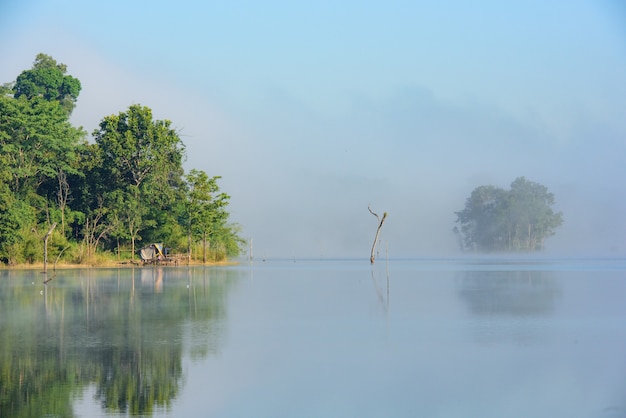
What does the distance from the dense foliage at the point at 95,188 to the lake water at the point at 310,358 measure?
90.4ft

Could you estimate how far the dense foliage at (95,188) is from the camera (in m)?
54.8

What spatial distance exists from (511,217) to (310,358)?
13684 centimetres

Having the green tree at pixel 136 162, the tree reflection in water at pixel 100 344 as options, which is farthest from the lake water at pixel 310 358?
the green tree at pixel 136 162

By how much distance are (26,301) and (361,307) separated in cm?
1160

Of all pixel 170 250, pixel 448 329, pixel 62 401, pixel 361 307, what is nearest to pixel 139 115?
pixel 170 250

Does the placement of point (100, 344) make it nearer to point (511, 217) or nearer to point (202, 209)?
point (202, 209)

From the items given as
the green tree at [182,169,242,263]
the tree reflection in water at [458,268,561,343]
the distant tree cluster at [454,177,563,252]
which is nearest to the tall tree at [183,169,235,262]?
the green tree at [182,169,242,263]

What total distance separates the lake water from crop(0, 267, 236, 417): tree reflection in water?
4cm

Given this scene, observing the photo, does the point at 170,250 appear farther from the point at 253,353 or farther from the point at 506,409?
the point at 506,409

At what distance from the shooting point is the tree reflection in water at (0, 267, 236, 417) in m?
11.4

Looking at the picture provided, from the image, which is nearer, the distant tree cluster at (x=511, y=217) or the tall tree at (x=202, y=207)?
the tall tree at (x=202, y=207)

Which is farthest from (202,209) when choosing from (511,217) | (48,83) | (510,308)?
(511,217)

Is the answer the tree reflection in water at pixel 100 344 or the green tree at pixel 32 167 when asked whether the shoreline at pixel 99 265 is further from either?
the tree reflection in water at pixel 100 344

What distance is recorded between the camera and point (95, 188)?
62406 mm
